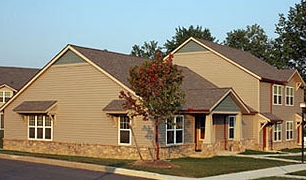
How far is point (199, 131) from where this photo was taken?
3244 centimetres


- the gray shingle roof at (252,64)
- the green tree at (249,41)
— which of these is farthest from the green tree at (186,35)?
the gray shingle roof at (252,64)

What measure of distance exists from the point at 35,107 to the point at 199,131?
402 inches

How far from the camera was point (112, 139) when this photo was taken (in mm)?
29328

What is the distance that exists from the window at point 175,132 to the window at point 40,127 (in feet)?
25.9

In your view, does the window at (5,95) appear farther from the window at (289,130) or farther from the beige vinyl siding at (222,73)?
the window at (289,130)

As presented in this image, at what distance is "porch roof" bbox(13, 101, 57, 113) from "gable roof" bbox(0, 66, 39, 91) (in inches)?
969

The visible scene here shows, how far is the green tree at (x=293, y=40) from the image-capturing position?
62.3 metres

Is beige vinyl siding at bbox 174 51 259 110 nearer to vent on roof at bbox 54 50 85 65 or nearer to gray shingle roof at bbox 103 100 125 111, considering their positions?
vent on roof at bbox 54 50 85 65

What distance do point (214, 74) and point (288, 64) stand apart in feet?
89.0

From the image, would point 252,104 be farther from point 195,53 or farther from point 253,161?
point 253,161

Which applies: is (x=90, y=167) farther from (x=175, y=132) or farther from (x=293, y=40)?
(x=293, y=40)

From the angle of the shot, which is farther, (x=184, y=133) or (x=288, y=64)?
(x=288, y=64)

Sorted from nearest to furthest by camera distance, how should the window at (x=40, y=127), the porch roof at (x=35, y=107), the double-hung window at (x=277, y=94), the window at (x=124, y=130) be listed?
the window at (x=124, y=130)
the porch roof at (x=35, y=107)
the window at (x=40, y=127)
the double-hung window at (x=277, y=94)

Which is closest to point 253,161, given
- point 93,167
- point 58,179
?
point 93,167
